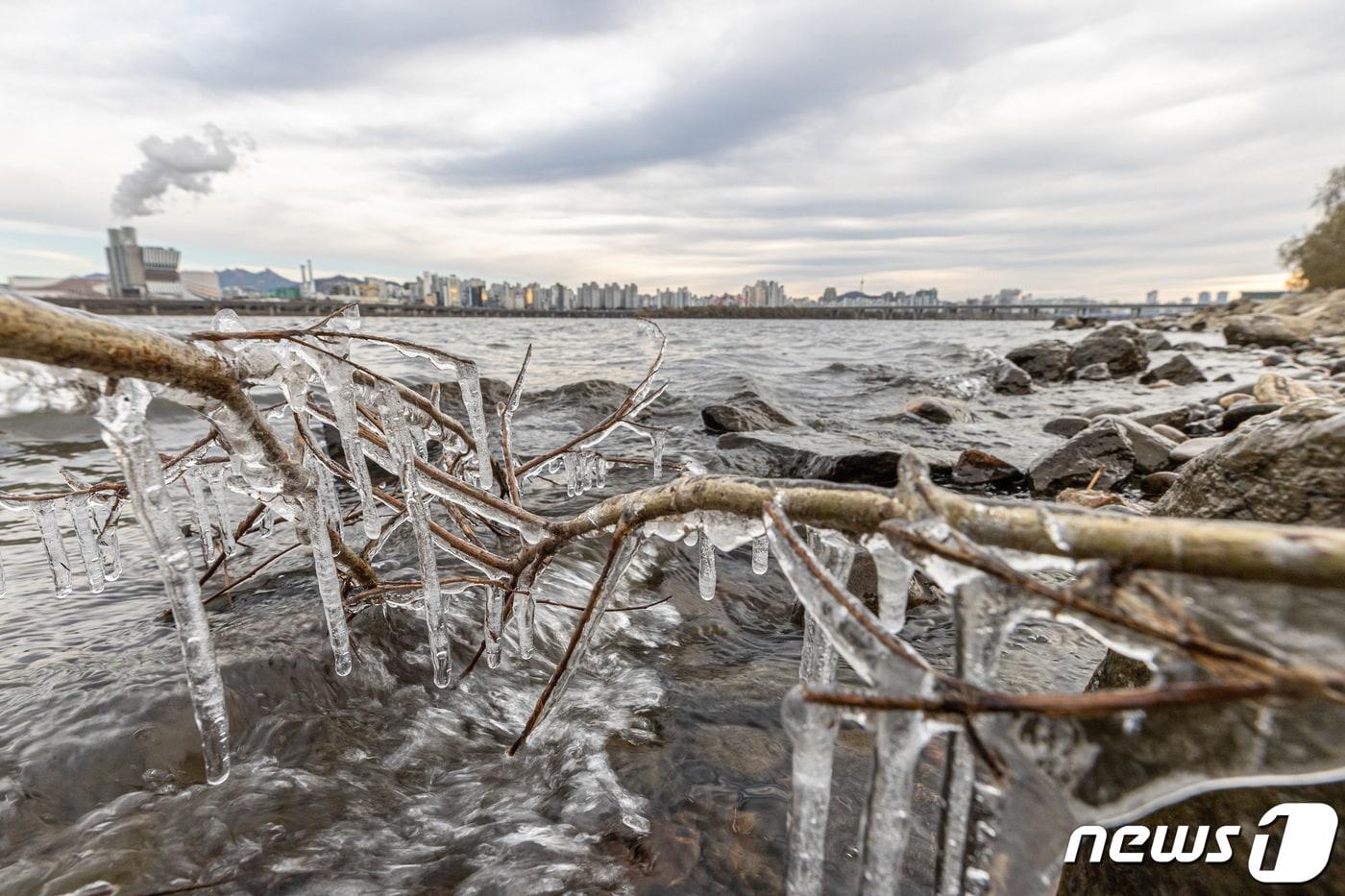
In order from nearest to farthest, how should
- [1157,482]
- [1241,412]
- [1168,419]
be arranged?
1. [1157,482]
2. [1241,412]
3. [1168,419]

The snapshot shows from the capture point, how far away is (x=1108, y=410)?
10.4m

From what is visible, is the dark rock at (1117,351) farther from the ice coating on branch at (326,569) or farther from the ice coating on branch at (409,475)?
the ice coating on branch at (326,569)

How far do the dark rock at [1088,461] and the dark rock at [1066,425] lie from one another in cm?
300

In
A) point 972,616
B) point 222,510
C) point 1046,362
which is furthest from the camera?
point 1046,362

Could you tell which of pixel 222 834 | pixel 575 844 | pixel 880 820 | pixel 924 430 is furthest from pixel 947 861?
pixel 924 430

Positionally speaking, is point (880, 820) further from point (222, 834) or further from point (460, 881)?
point (222, 834)

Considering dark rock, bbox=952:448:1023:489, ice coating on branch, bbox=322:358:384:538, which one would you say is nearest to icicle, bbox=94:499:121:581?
ice coating on branch, bbox=322:358:384:538

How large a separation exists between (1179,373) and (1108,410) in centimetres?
561

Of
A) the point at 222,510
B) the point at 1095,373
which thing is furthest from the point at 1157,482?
the point at 1095,373

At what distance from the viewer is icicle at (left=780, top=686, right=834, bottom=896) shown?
0.93 metres

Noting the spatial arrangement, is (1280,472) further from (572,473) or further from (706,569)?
(572,473)

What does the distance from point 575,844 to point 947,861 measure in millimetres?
1540

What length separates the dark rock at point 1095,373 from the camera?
16.3m

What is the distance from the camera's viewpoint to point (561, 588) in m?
4.19
